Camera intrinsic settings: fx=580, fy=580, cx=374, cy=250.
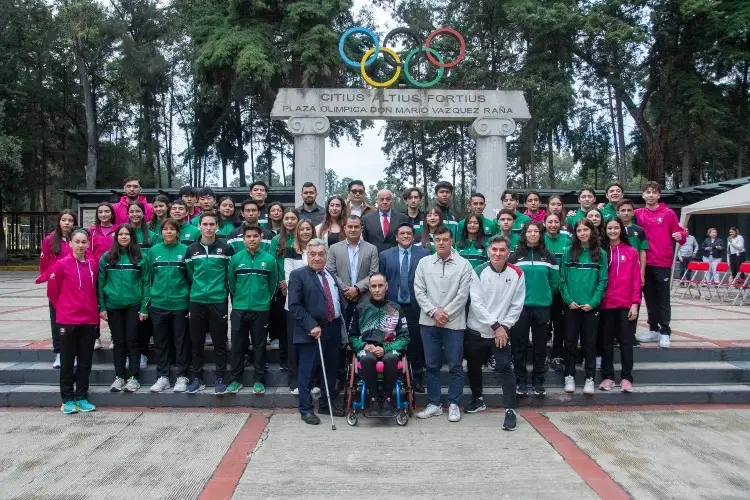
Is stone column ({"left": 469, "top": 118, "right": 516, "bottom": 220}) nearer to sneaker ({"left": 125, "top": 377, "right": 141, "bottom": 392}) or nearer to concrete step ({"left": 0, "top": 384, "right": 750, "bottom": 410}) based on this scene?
concrete step ({"left": 0, "top": 384, "right": 750, "bottom": 410})

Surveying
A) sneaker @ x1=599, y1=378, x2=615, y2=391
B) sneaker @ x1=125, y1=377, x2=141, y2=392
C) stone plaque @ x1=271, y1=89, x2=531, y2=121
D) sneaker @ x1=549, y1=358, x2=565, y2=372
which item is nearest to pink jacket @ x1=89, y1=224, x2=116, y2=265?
sneaker @ x1=125, y1=377, x2=141, y2=392

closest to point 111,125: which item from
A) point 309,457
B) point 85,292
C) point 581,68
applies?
point 581,68

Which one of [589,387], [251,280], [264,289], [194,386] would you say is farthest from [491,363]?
[194,386]

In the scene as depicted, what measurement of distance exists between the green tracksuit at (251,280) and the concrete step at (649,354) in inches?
38.1

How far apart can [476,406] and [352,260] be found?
184 centimetres

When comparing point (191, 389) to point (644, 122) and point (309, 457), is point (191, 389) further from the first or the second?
point (644, 122)

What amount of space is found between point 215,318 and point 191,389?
2.51 ft

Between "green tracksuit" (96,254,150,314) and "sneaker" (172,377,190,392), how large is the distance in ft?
2.49

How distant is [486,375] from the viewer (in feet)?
20.0

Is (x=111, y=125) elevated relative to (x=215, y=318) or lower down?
elevated

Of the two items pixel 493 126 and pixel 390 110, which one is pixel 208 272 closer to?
pixel 390 110

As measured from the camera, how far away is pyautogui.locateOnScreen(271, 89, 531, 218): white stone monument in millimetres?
12508

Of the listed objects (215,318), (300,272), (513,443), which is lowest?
(513,443)

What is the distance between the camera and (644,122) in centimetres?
2367
